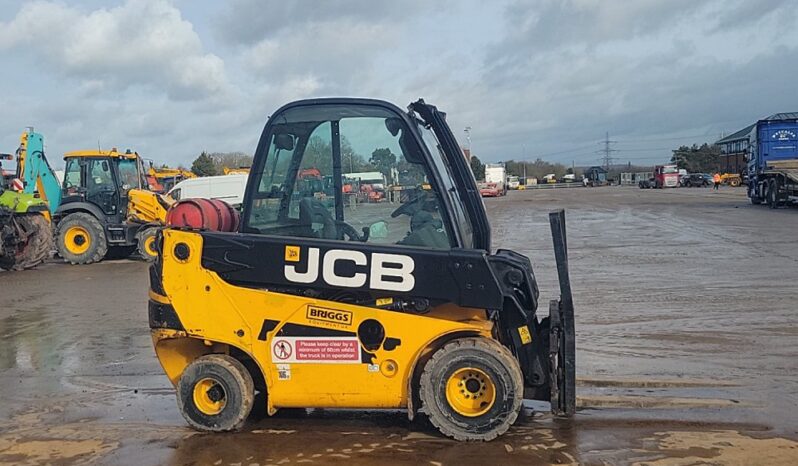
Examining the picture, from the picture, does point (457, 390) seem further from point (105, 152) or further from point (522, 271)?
point (105, 152)

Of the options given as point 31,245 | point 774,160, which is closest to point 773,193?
point 774,160

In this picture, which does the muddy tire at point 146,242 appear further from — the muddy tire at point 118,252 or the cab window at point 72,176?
the cab window at point 72,176

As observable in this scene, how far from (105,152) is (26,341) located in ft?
32.8

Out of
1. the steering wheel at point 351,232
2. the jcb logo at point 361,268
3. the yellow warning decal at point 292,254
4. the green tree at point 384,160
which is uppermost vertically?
the green tree at point 384,160

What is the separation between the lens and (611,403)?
5520 millimetres

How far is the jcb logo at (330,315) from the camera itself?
4859mm

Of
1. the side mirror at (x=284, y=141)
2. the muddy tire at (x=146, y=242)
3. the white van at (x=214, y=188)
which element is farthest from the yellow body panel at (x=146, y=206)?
the side mirror at (x=284, y=141)

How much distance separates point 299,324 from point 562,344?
67.4 inches

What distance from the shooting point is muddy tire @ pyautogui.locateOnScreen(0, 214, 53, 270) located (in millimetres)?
16375

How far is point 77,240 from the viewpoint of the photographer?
17516 millimetres

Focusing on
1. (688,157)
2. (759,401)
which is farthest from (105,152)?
(688,157)

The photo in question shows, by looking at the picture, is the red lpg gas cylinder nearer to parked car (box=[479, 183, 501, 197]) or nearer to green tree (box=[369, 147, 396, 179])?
green tree (box=[369, 147, 396, 179])

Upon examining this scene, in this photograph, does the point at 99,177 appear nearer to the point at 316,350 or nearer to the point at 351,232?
the point at 351,232

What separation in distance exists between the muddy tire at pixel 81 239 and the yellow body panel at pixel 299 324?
43.5 ft
